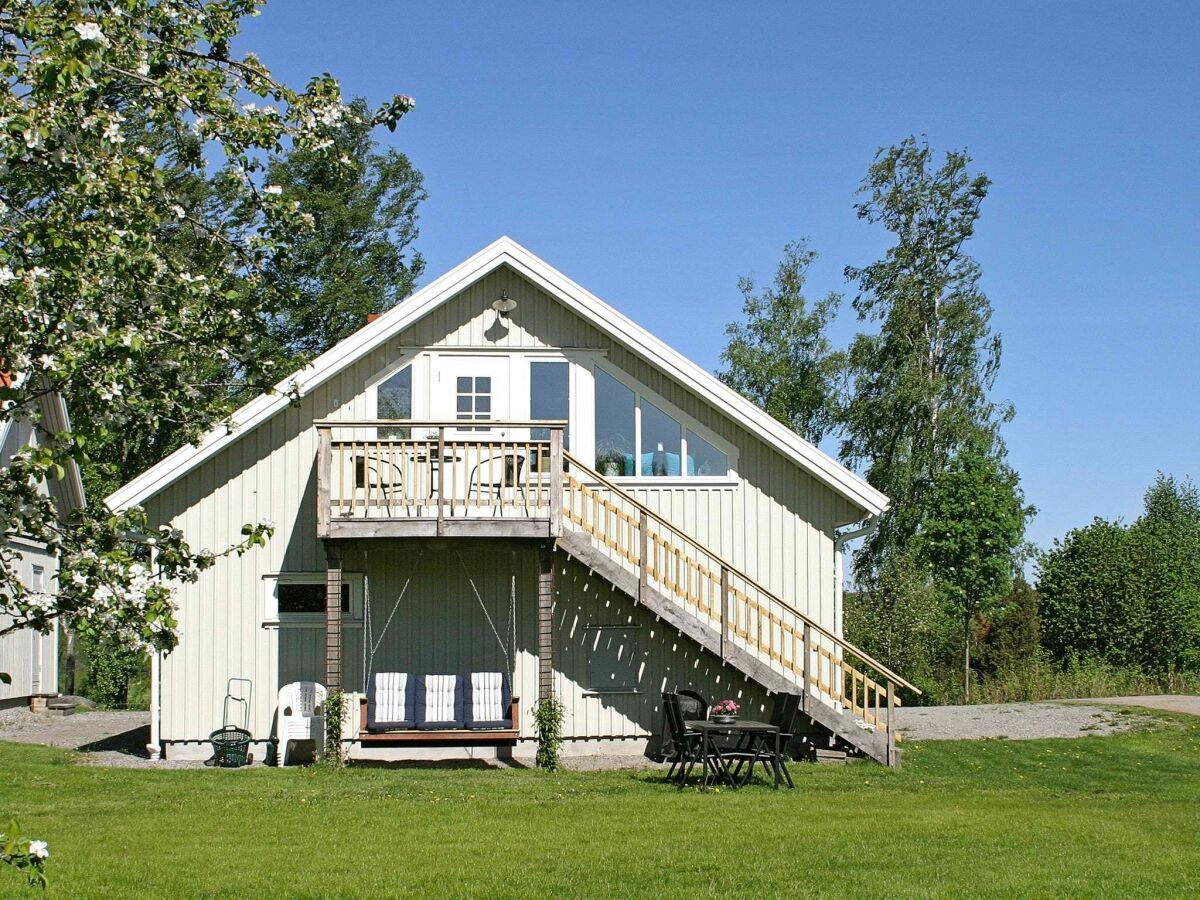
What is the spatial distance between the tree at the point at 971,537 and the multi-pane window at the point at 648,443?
1371 centimetres

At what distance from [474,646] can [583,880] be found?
29.1 feet

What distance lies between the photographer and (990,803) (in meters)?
13.5

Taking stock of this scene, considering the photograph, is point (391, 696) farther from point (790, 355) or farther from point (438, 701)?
point (790, 355)

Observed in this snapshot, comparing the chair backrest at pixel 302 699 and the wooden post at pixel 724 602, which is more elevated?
the wooden post at pixel 724 602

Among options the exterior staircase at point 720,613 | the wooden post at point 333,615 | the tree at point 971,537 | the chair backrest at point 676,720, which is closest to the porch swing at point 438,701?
the wooden post at point 333,615

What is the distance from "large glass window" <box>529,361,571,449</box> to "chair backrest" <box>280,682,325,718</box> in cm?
429

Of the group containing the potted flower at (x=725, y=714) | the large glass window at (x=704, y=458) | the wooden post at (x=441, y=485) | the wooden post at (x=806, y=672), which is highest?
the large glass window at (x=704, y=458)

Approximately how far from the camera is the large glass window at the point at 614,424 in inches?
732

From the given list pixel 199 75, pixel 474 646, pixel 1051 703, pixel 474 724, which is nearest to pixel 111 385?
pixel 199 75

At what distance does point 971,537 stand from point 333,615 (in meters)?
18.0

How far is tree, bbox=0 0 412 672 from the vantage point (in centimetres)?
536

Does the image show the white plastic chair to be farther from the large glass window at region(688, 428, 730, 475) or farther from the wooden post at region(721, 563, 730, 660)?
the large glass window at region(688, 428, 730, 475)

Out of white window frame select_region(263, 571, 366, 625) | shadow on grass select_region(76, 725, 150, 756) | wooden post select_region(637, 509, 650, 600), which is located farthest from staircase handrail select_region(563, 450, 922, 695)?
shadow on grass select_region(76, 725, 150, 756)

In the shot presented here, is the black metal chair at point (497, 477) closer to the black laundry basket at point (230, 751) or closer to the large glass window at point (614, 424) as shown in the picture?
the large glass window at point (614, 424)
